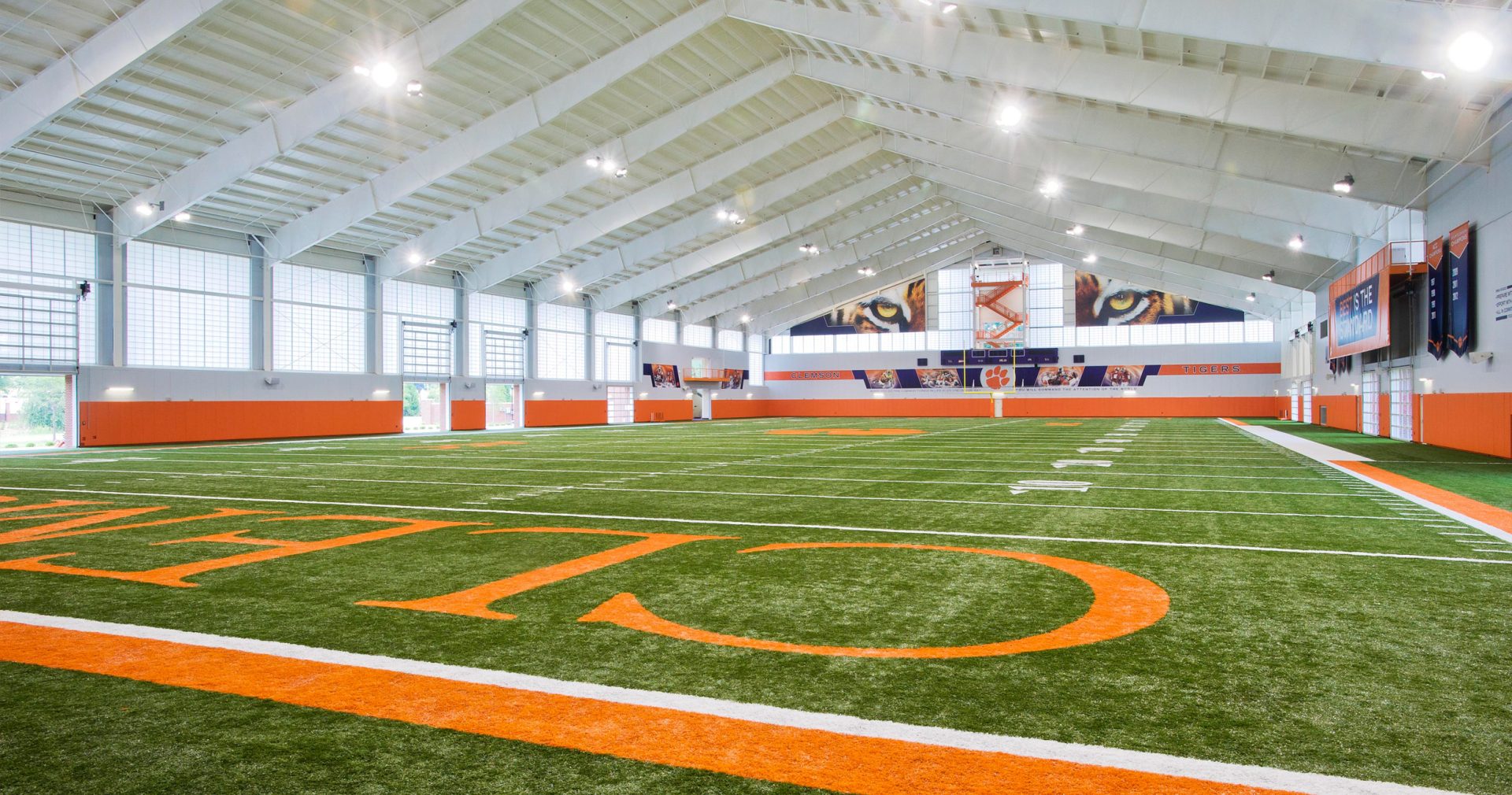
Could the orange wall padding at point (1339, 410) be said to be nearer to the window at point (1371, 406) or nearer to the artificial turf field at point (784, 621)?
the window at point (1371, 406)

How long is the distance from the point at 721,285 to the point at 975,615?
37.8m

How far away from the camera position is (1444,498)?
9.59 meters

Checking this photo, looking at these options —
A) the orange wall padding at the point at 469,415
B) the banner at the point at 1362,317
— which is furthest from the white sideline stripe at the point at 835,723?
the orange wall padding at the point at 469,415

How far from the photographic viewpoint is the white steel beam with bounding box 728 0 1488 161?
49.7 ft

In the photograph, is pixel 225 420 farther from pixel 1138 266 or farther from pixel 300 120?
pixel 1138 266

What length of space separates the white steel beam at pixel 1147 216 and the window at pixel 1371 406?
3905 millimetres

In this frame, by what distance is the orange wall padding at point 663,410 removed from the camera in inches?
1727

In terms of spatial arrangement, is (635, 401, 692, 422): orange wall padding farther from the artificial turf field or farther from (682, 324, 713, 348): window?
the artificial turf field

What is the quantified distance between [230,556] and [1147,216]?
2542 centimetres

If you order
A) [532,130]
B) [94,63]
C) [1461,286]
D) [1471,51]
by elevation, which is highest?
[532,130]

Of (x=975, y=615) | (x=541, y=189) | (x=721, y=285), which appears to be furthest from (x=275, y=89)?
(x=721, y=285)

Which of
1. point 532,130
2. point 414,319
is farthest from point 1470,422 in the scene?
point 414,319

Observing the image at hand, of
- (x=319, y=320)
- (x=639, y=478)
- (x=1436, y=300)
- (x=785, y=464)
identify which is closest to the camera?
(x=639, y=478)

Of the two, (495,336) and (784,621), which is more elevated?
(495,336)
